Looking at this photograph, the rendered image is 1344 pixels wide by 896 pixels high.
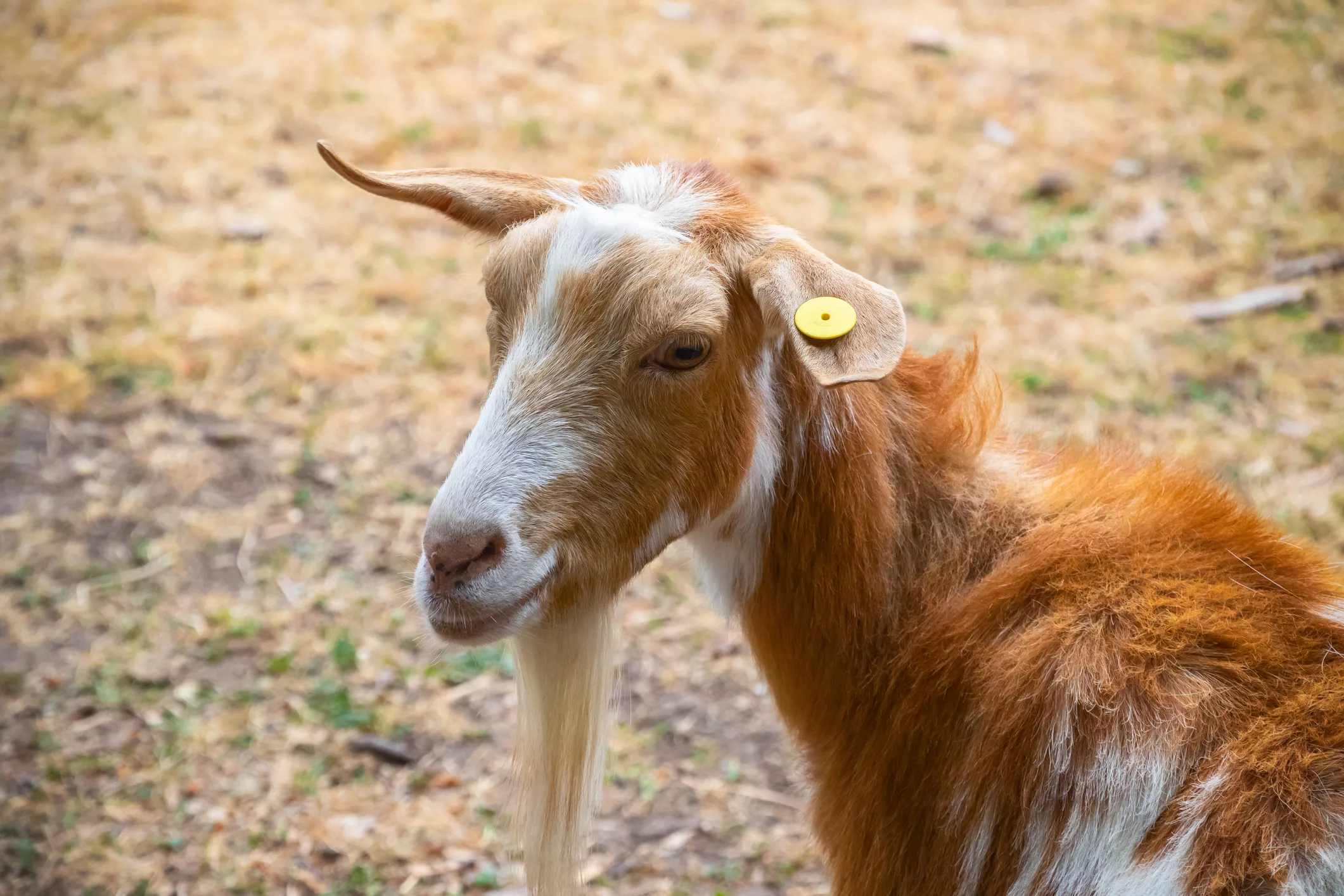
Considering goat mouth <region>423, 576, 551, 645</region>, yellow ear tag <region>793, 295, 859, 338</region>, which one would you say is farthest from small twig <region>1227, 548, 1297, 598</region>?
goat mouth <region>423, 576, 551, 645</region>

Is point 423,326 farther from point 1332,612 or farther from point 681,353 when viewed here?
point 1332,612

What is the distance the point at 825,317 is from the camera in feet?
6.82

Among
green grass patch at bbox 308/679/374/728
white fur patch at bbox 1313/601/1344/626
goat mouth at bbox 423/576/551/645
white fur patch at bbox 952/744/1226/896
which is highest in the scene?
goat mouth at bbox 423/576/551/645

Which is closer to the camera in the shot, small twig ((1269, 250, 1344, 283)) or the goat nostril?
the goat nostril

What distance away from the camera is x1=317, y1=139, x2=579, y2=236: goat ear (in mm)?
2533

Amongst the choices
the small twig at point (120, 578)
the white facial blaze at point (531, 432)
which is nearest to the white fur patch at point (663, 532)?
the white facial blaze at point (531, 432)

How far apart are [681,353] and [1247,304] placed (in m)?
4.20

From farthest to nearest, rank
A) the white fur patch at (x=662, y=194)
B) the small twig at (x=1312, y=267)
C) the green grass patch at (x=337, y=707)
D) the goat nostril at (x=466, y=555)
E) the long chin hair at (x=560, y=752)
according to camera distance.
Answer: the small twig at (x=1312, y=267) < the green grass patch at (x=337, y=707) < the long chin hair at (x=560, y=752) < the white fur patch at (x=662, y=194) < the goat nostril at (x=466, y=555)

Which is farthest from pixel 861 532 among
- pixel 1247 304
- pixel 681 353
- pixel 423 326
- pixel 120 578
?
pixel 1247 304

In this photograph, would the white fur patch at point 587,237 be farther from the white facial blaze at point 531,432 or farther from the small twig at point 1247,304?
the small twig at point 1247,304

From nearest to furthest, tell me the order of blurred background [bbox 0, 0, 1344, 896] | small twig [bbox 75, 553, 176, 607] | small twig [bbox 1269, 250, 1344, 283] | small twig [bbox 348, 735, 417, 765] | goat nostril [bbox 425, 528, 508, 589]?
1. goat nostril [bbox 425, 528, 508, 589]
2. blurred background [bbox 0, 0, 1344, 896]
3. small twig [bbox 348, 735, 417, 765]
4. small twig [bbox 75, 553, 176, 607]
5. small twig [bbox 1269, 250, 1344, 283]

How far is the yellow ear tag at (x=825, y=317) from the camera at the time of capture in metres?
2.05

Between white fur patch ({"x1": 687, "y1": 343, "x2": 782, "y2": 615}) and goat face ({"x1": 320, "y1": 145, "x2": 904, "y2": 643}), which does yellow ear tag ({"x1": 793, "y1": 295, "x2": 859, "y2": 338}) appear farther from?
white fur patch ({"x1": 687, "y1": 343, "x2": 782, "y2": 615})

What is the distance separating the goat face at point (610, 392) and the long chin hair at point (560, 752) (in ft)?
→ 0.96
